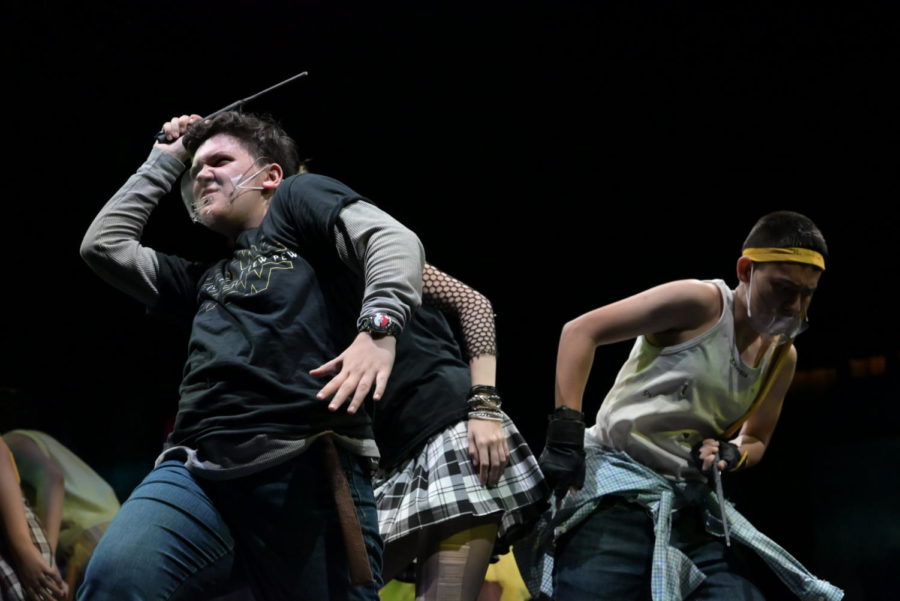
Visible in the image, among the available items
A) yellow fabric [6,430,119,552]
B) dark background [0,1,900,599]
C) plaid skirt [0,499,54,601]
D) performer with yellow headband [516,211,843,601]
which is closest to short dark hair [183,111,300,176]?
performer with yellow headband [516,211,843,601]

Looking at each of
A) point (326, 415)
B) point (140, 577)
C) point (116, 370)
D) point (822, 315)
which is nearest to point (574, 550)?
point (326, 415)

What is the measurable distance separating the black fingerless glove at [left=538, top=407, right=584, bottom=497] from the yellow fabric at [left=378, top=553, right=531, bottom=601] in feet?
2.76

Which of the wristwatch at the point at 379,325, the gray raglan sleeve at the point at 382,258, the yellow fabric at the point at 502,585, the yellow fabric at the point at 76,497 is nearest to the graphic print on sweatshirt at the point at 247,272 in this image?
the gray raglan sleeve at the point at 382,258

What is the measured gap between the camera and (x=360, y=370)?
135 centimetres

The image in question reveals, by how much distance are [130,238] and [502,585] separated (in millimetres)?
1787

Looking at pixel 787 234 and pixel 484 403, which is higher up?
pixel 787 234

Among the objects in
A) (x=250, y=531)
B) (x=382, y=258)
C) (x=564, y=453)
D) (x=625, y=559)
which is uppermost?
(x=382, y=258)

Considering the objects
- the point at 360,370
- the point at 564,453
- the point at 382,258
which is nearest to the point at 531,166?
the point at 564,453

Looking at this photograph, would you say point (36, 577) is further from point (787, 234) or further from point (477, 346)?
point (787, 234)

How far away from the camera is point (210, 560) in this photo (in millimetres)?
1441

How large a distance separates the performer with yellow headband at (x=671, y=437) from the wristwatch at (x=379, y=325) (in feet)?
3.20

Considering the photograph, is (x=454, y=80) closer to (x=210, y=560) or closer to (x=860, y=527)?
(x=860, y=527)

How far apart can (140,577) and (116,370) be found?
340 centimetres

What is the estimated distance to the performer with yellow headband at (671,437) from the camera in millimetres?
2277
